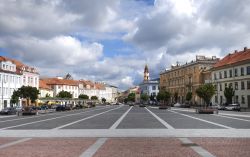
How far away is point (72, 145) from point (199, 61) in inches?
3887

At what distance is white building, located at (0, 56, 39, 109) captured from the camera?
82556 mm

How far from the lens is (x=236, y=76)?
82.7 metres

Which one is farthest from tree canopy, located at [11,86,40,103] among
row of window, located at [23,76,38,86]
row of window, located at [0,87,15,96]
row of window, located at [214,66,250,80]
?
row of window, located at [214,66,250,80]

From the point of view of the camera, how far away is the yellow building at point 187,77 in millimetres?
110938

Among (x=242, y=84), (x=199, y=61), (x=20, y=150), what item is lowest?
(x=20, y=150)

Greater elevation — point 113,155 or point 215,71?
point 215,71

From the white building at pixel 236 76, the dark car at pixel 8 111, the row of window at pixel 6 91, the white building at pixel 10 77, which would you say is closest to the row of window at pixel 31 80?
the white building at pixel 10 77

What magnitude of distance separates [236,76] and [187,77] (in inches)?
1529

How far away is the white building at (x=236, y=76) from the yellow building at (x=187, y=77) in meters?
11.8

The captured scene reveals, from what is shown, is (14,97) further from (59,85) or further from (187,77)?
(59,85)

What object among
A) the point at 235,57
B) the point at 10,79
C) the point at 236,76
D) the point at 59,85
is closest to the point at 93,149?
the point at 236,76

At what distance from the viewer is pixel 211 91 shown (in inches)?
2940

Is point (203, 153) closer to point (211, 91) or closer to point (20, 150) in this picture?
point (20, 150)

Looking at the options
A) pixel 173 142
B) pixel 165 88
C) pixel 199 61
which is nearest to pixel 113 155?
pixel 173 142
